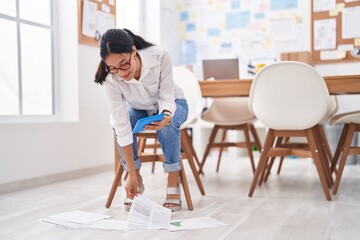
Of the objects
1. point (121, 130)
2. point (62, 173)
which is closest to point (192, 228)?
point (121, 130)

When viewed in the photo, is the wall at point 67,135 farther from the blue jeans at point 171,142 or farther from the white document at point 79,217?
the blue jeans at point 171,142

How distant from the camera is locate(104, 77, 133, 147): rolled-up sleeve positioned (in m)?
1.82

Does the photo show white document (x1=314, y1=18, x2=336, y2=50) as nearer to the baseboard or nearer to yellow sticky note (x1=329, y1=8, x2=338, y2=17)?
yellow sticky note (x1=329, y1=8, x2=338, y2=17)

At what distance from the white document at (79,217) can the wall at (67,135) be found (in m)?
0.77

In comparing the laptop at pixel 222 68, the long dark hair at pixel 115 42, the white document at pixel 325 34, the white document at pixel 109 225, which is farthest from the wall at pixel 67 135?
the white document at pixel 325 34

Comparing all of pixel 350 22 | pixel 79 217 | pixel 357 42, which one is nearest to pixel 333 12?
pixel 350 22

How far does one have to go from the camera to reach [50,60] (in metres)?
3.06

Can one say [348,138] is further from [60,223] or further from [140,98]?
[60,223]

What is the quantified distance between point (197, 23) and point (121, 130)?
3.06 m

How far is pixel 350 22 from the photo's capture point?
394 centimetres

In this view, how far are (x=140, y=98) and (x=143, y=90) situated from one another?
5 centimetres

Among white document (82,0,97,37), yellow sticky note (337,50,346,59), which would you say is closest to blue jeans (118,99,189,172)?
white document (82,0,97,37)

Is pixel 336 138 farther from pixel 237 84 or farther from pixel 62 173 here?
pixel 62 173

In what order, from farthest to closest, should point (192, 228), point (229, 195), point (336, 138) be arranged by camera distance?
point (336, 138) → point (229, 195) → point (192, 228)
